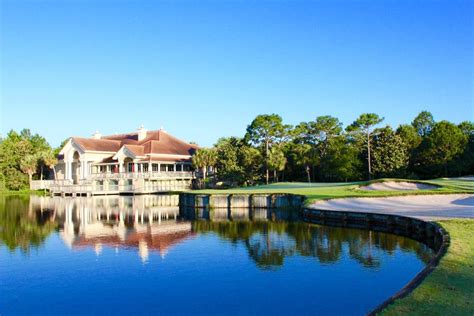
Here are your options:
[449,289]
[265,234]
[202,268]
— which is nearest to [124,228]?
[265,234]

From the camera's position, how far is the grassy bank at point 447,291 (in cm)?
900

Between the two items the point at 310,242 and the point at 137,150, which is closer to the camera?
the point at 310,242

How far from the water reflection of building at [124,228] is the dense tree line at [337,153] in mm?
19021

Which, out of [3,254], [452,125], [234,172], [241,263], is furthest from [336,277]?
[452,125]

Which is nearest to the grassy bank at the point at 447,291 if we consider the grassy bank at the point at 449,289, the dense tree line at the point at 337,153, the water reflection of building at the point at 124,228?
the grassy bank at the point at 449,289

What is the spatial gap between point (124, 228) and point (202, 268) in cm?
1356

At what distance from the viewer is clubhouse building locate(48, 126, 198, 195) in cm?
6356

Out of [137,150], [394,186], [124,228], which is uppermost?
[137,150]

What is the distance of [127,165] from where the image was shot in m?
68.6

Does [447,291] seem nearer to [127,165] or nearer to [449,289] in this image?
[449,289]

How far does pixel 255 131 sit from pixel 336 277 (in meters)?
49.1

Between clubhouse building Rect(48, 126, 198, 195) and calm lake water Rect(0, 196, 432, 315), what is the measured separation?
Answer: 108 ft

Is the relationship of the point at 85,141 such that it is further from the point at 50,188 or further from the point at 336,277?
the point at 336,277

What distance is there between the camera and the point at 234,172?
6128cm
